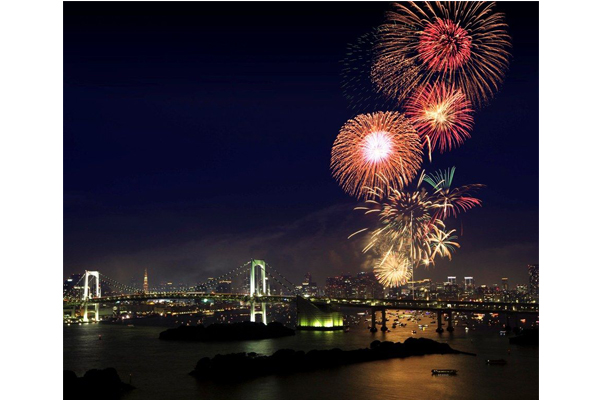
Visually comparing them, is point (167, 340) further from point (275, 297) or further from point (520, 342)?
point (520, 342)

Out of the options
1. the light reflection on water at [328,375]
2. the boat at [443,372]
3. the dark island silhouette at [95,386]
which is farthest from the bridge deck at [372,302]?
the dark island silhouette at [95,386]

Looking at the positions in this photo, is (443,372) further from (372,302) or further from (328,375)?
(372,302)

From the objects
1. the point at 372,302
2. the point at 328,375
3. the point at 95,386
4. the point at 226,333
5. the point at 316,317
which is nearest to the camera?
the point at 95,386

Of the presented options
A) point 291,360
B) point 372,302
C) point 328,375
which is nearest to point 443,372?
point 328,375

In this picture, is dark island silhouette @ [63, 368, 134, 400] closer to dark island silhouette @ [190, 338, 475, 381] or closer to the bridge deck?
dark island silhouette @ [190, 338, 475, 381]

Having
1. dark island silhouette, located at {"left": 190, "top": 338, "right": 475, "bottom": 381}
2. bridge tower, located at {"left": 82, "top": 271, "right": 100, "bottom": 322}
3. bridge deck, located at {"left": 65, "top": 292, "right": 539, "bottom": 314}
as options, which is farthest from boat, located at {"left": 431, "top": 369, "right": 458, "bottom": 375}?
bridge tower, located at {"left": 82, "top": 271, "right": 100, "bottom": 322}

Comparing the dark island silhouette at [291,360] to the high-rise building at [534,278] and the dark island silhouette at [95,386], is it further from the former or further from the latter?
the high-rise building at [534,278]
